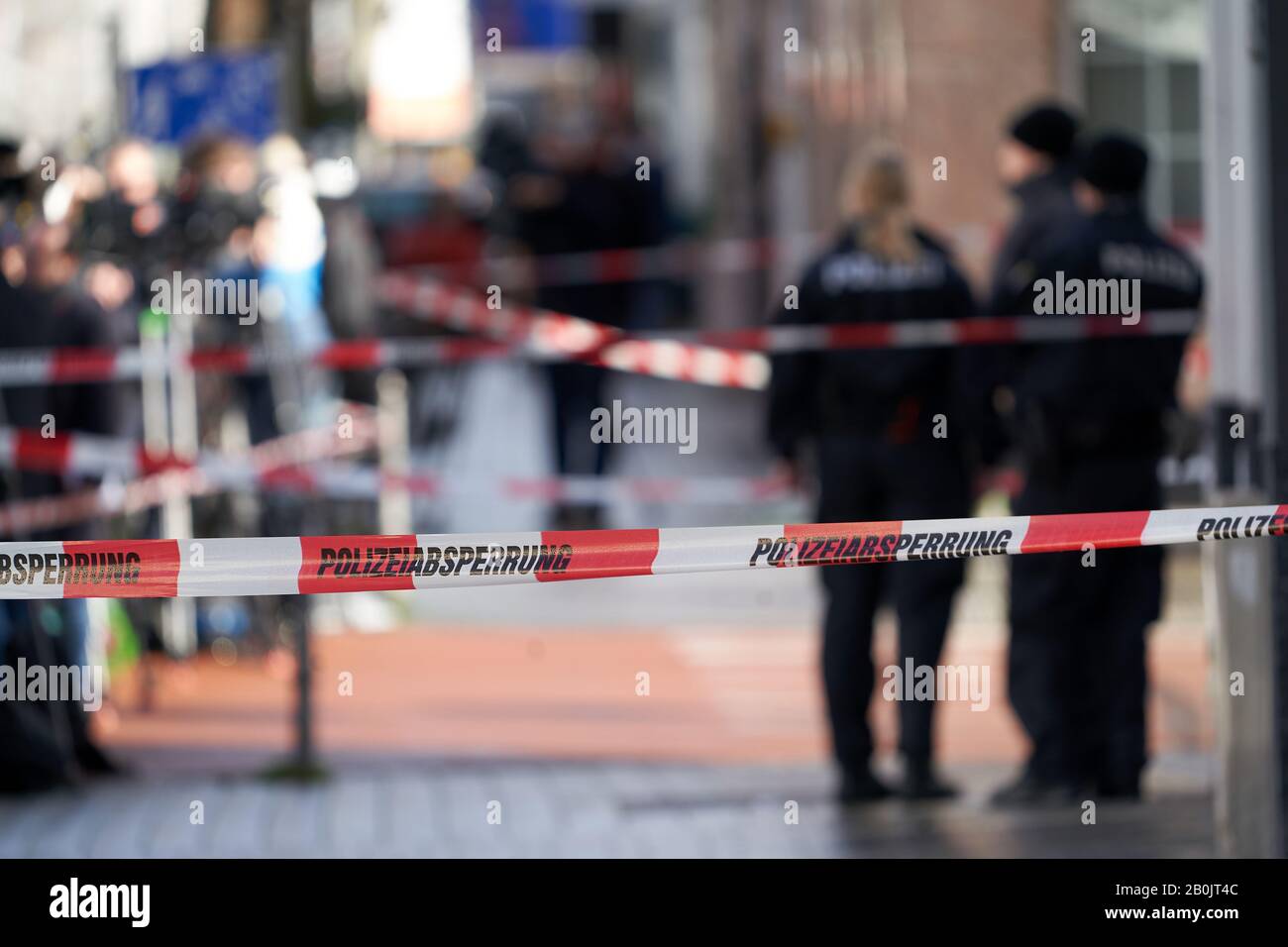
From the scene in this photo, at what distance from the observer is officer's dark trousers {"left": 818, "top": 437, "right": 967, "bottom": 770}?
7.91 m

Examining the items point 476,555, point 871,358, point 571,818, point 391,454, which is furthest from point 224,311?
point 476,555

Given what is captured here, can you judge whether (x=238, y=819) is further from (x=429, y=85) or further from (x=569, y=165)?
(x=429, y=85)

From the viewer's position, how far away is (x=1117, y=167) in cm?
781

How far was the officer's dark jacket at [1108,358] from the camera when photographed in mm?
7797

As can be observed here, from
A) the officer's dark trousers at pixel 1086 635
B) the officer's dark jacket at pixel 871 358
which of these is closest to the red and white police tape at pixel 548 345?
the officer's dark jacket at pixel 871 358

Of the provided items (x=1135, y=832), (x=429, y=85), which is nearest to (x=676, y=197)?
(x=429, y=85)

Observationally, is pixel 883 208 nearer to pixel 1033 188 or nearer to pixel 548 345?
pixel 1033 188

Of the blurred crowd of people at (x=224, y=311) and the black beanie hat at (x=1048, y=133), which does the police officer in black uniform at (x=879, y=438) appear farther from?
the blurred crowd of people at (x=224, y=311)

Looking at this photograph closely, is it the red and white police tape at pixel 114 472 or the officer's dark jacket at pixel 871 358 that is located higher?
the officer's dark jacket at pixel 871 358

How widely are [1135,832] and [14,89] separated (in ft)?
45.8

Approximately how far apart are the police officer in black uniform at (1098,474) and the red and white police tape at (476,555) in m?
2.66

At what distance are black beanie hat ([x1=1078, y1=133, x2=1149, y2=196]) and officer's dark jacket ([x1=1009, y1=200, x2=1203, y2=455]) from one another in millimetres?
63

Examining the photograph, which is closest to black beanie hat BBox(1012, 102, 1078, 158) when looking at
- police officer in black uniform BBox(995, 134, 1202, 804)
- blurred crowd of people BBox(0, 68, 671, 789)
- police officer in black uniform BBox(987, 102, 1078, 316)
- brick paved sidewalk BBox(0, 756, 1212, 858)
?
police officer in black uniform BBox(987, 102, 1078, 316)
